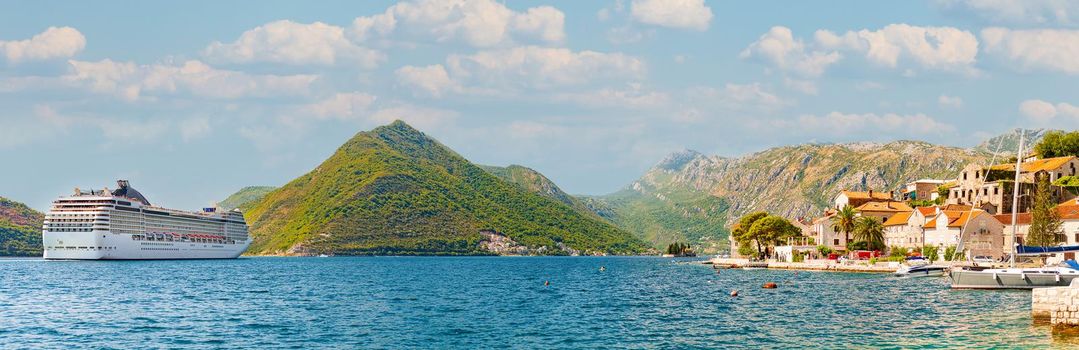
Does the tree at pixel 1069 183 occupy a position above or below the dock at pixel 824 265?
above

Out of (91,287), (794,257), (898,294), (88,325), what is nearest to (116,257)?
(91,287)

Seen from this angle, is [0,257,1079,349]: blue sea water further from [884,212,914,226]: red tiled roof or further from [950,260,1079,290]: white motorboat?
[884,212,914,226]: red tiled roof

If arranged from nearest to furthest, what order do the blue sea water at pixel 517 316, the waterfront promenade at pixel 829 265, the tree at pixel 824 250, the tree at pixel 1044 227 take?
the blue sea water at pixel 517 316
the tree at pixel 1044 227
the waterfront promenade at pixel 829 265
the tree at pixel 824 250

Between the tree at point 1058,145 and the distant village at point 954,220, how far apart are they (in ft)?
8.46

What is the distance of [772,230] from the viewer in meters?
180

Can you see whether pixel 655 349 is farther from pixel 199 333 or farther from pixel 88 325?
pixel 88 325

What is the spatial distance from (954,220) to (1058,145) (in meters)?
51.5

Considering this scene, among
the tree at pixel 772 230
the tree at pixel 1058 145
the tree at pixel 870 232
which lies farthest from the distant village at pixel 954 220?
the tree at pixel 1058 145

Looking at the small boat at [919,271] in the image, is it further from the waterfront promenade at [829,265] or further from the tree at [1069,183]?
the tree at [1069,183]

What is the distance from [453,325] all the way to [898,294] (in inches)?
1677

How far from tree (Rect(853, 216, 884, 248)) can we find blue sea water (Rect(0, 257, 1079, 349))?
55004 millimetres

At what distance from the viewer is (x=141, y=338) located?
5391 centimetres

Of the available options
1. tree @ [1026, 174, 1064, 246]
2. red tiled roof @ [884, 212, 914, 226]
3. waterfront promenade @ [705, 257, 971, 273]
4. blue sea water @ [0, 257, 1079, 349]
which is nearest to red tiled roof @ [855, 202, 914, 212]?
red tiled roof @ [884, 212, 914, 226]

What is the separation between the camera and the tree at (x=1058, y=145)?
591ft
